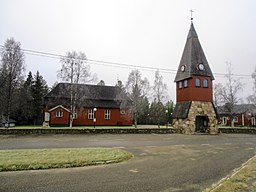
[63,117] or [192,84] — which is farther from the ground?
[192,84]

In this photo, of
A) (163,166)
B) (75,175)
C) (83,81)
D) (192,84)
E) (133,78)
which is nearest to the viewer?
(75,175)

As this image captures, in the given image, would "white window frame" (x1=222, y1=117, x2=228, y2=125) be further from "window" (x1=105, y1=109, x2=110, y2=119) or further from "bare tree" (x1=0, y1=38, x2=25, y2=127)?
"bare tree" (x1=0, y1=38, x2=25, y2=127)

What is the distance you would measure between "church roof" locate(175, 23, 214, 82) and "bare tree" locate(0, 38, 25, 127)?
2372cm

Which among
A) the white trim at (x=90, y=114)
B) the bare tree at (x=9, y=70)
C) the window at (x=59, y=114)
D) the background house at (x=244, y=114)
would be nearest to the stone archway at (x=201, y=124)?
the white trim at (x=90, y=114)

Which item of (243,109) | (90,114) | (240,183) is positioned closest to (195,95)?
(90,114)

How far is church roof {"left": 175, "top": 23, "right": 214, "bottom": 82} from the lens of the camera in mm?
30617

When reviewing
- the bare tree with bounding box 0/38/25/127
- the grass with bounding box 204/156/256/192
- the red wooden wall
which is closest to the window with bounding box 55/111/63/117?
the bare tree with bounding box 0/38/25/127

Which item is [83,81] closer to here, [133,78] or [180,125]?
[133,78]

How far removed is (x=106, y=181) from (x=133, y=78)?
30.2 meters

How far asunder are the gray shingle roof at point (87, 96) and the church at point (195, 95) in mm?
10983

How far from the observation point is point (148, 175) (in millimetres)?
7355

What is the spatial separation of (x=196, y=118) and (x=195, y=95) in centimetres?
354

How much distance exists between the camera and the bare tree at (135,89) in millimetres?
35531

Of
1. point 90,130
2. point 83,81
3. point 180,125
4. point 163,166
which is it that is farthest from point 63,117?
point 163,166
